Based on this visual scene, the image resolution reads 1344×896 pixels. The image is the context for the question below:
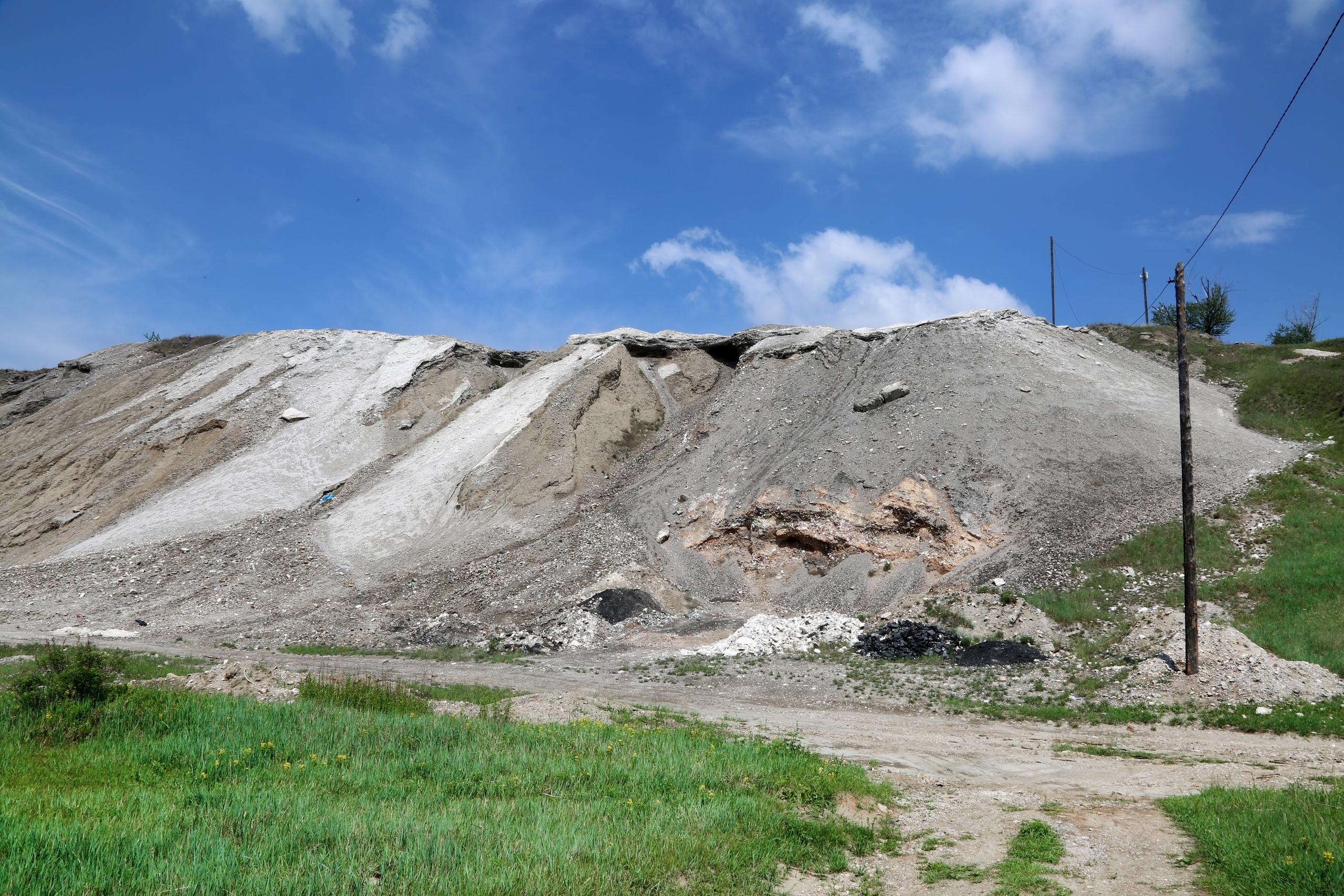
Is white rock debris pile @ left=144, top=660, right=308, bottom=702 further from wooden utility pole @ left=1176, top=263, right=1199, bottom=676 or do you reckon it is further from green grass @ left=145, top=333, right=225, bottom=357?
green grass @ left=145, top=333, right=225, bottom=357

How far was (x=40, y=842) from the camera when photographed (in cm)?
519

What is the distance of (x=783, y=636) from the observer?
69.2 feet

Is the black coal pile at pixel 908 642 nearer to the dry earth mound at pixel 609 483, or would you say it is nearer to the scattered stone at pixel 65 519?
the dry earth mound at pixel 609 483

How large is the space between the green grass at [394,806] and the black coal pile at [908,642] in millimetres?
9815

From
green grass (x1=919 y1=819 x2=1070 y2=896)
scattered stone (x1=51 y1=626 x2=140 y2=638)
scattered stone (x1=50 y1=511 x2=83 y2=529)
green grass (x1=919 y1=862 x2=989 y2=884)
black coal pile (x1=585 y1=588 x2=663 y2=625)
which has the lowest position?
scattered stone (x1=51 y1=626 x2=140 y2=638)

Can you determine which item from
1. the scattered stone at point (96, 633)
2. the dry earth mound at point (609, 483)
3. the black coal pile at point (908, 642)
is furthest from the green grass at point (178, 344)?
the black coal pile at point (908, 642)

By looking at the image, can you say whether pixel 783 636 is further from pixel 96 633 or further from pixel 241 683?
pixel 96 633

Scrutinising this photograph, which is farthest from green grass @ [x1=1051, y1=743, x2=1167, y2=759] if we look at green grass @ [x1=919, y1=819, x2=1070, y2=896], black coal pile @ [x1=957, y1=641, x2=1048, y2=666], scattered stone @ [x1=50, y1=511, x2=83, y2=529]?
scattered stone @ [x1=50, y1=511, x2=83, y2=529]

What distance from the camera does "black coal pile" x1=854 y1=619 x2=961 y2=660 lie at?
19.5m

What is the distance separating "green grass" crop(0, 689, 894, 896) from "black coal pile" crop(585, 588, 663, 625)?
12.8m

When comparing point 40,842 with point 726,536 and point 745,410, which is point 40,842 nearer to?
point 726,536

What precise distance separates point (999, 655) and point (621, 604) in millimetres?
10389

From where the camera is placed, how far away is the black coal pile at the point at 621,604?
2352cm

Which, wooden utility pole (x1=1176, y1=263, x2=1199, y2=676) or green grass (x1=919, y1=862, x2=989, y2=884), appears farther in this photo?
wooden utility pole (x1=1176, y1=263, x2=1199, y2=676)
